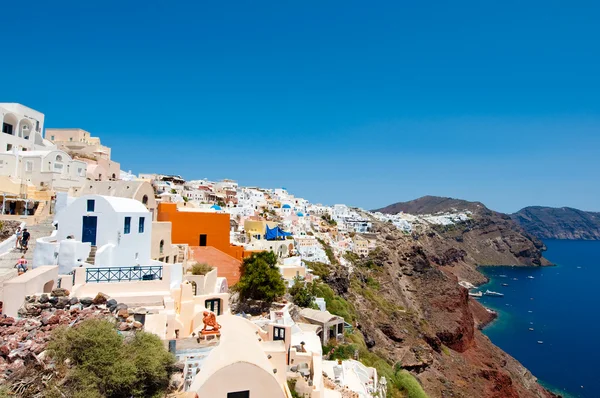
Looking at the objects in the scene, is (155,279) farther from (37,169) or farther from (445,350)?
(445,350)

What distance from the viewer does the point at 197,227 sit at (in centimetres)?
2516

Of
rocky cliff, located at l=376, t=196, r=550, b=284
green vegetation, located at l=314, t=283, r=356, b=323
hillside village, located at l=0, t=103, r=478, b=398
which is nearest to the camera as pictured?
hillside village, located at l=0, t=103, r=478, b=398

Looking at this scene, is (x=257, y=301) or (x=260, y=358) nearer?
(x=260, y=358)

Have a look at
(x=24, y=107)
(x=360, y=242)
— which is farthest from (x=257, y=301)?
(x=360, y=242)

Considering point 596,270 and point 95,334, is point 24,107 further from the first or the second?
point 596,270

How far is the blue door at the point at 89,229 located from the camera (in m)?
16.5

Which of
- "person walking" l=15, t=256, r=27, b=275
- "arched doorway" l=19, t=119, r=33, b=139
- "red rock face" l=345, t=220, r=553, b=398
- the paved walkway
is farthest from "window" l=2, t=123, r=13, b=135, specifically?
"red rock face" l=345, t=220, r=553, b=398

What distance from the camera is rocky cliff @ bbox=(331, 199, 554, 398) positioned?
38.1 meters

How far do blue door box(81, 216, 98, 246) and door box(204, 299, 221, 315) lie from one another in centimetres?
536

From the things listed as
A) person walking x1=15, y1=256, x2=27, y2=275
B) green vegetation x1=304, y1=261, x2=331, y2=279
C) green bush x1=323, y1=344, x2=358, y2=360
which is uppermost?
person walking x1=15, y1=256, x2=27, y2=275

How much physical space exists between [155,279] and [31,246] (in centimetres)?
632

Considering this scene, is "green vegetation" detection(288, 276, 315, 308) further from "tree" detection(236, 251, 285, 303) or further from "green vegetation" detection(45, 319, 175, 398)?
"green vegetation" detection(45, 319, 175, 398)

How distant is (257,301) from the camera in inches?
913

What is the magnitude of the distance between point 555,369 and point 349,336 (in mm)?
37177
